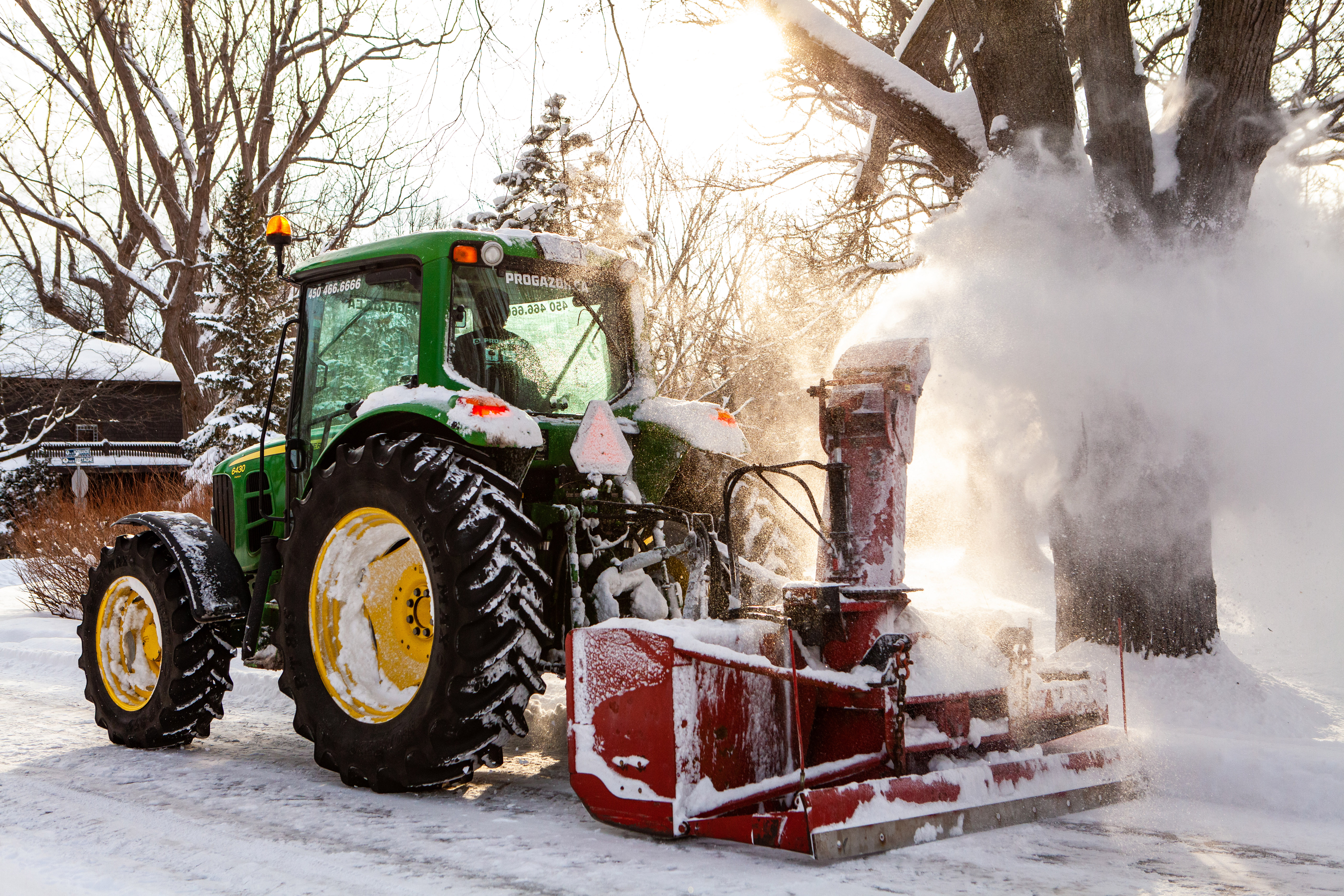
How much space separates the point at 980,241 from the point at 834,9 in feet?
24.0

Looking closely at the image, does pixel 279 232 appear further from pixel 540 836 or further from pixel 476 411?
pixel 540 836

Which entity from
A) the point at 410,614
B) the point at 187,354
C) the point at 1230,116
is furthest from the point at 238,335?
the point at 1230,116

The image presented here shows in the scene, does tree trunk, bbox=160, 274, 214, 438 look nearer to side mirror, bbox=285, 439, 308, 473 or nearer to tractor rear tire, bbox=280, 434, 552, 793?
side mirror, bbox=285, 439, 308, 473

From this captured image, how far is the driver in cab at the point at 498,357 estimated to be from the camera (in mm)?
4336

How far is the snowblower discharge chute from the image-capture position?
10.9ft

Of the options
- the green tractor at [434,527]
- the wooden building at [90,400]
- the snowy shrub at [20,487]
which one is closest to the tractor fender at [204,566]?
the green tractor at [434,527]

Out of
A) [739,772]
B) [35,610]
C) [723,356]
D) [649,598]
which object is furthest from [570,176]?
[739,772]

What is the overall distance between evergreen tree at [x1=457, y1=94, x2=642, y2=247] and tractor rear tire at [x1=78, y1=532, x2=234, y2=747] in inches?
234

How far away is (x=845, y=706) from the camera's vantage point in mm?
3484

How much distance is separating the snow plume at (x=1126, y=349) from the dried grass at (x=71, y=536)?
28.0 ft

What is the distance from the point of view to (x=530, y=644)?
3748mm

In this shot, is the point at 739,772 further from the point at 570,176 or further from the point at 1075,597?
the point at 570,176

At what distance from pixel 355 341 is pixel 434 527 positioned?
4.77 ft

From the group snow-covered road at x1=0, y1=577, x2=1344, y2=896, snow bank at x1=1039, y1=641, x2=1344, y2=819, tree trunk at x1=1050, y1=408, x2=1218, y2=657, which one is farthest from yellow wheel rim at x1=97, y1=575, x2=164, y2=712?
tree trunk at x1=1050, y1=408, x2=1218, y2=657
